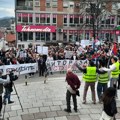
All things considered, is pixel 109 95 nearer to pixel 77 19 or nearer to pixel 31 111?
pixel 31 111

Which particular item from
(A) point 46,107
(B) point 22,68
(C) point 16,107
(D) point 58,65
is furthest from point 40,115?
(D) point 58,65

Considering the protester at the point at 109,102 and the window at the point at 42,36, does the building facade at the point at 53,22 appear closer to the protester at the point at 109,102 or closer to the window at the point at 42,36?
the window at the point at 42,36

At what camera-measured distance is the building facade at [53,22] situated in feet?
151

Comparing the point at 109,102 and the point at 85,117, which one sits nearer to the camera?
the point at 109,102

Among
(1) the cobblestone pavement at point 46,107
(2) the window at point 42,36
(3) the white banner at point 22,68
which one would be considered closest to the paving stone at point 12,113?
(1) the cobblestone pavement at point 46,107

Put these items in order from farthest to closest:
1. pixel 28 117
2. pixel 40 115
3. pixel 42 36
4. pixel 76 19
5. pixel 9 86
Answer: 1. pixel 76 19
2. pixel 42 36
3. pixel 9 86
4. pixel 40 115
5. pixel 28 117

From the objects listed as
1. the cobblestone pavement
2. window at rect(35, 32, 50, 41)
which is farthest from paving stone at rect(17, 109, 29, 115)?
window at rect(35, 32, 50, 41)

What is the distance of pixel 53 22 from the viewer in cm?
4759

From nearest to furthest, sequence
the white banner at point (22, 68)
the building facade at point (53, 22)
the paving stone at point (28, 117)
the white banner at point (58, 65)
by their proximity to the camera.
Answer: the paving stone at point (28, 117) → the white banner at point (22, 68) → the white banner at point (58, 65) → the building facade at point (53, 22)

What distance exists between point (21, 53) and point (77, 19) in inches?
1210

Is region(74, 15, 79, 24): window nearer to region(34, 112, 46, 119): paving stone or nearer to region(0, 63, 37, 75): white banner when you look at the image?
region(0, 63, 37, 75): white banner

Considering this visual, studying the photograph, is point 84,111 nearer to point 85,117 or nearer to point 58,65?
point 85,117

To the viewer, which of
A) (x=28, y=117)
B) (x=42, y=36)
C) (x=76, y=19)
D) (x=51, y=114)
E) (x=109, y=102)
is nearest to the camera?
(x=109, y=102)

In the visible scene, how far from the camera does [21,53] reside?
18.6m
